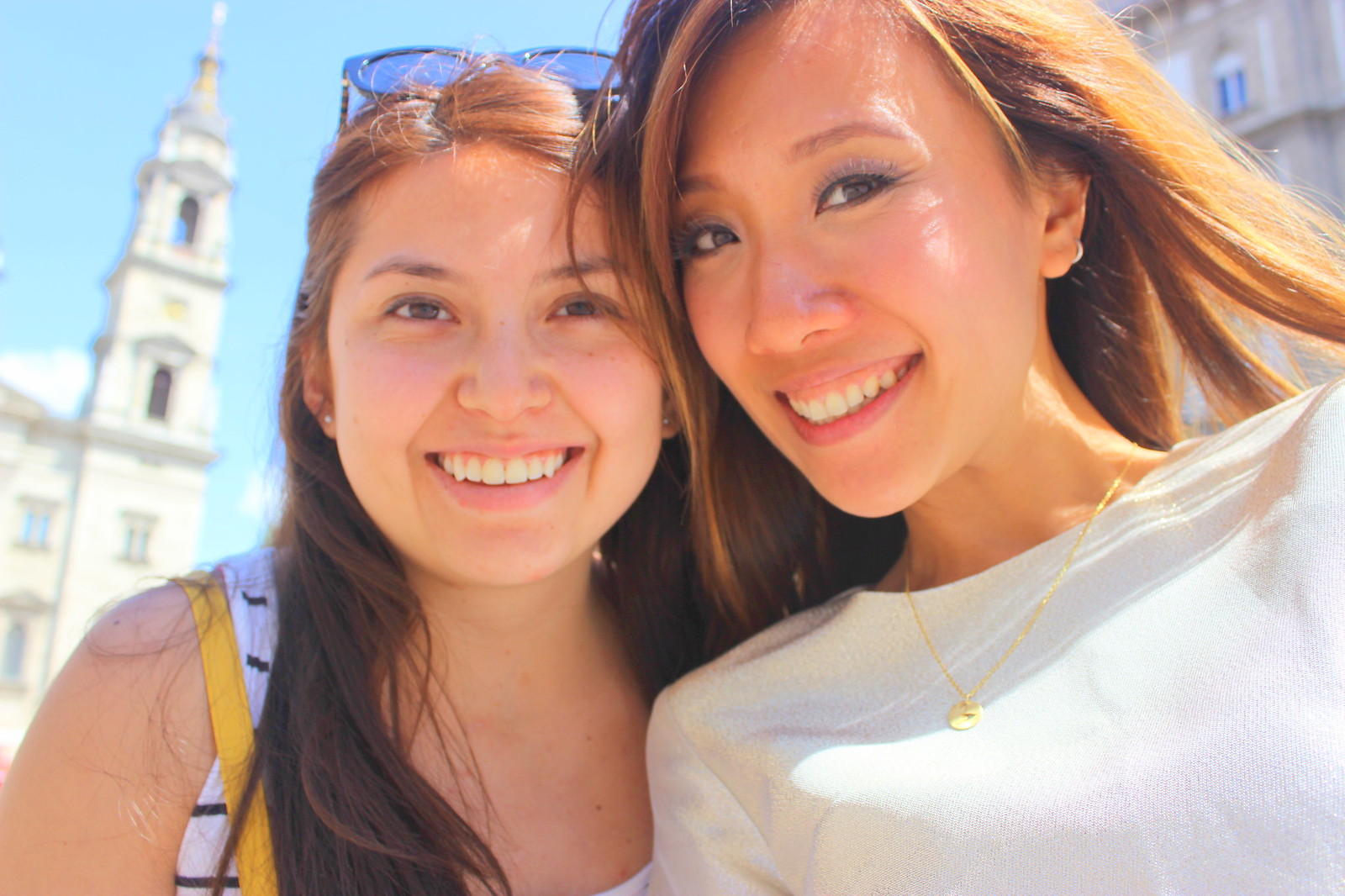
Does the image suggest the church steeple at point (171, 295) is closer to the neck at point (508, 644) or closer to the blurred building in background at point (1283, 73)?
the blurred building in background at point (1283, 73)

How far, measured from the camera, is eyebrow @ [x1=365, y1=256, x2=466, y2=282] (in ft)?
5.77

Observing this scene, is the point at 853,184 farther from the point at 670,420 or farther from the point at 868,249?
the point at 670,420

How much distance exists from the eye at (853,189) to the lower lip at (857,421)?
30 cm

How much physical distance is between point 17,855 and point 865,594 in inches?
57.3

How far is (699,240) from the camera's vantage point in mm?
1924

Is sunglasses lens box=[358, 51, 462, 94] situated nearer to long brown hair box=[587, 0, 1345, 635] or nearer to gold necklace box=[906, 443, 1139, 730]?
long brown hair box=[587, 0, 1345, 635]

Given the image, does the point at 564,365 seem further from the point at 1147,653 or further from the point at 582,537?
the point at 1147,653

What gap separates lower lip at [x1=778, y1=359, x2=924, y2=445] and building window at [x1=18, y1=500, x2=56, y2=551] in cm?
2999

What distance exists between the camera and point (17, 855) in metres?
1.51

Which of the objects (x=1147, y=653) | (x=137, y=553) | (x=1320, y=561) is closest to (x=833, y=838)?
(x=1147, y=653)

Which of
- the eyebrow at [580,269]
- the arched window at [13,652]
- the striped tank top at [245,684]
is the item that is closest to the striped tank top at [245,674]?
the striped tank top at [245,684]

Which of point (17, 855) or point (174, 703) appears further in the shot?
point (174, 703)

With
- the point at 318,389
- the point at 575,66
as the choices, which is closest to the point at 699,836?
the point at 318,389

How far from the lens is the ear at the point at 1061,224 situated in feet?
5.94
